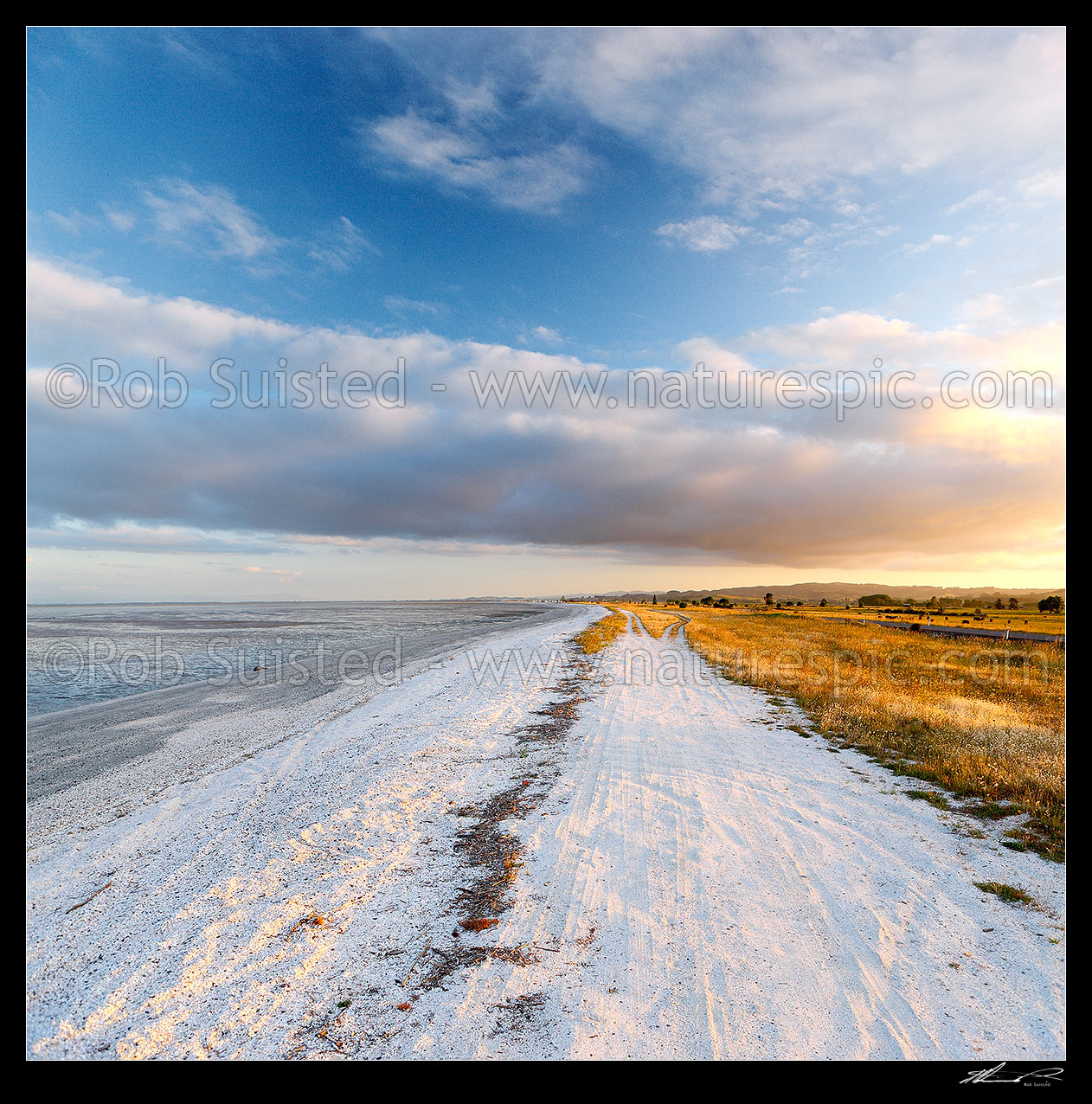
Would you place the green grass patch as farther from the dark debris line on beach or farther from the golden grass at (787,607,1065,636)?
the golden grass at (787,607,1065,636)

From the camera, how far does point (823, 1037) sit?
354cm

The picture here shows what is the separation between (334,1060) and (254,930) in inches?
82.4

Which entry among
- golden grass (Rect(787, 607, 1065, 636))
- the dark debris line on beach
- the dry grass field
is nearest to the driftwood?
the dark debris line on beach

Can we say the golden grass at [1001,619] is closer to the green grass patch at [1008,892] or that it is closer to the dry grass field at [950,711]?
the dry grass field at [950,711]

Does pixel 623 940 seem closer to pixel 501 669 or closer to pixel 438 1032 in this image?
pixel 438 1032
